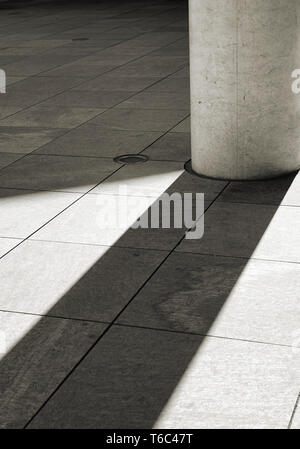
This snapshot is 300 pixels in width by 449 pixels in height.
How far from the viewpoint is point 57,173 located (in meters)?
7.97

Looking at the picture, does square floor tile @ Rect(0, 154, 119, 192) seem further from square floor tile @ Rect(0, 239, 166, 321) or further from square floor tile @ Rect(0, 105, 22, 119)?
square floor tile @ Rect(0, 105, 22, 119)

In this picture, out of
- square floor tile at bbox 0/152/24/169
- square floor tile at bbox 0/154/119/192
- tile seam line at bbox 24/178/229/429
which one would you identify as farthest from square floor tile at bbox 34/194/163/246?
square floor tile at bbox 0/152/24/169

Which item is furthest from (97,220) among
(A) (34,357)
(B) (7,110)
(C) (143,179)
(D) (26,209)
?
(B) (7,110)

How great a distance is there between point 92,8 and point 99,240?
19.3m

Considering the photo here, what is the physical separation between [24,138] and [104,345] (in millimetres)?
5180

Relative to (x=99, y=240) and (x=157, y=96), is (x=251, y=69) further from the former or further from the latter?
(x=157, y=96)

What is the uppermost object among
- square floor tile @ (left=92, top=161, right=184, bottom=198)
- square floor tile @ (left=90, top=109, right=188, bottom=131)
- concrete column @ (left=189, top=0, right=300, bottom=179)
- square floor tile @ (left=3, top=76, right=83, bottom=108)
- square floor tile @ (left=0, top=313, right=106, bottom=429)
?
concrete column @ (left=189, top=0, right=300, bottom=179)

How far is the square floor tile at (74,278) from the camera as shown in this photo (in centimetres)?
516

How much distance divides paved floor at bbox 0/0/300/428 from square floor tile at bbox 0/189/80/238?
2cm

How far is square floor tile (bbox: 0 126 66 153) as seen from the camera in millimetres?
8958

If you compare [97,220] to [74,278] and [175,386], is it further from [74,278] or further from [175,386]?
[175,386]

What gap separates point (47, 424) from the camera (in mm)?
3955

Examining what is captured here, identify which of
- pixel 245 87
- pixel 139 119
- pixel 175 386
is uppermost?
pixel 245 87

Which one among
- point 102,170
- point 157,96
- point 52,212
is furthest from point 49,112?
point 52,212
